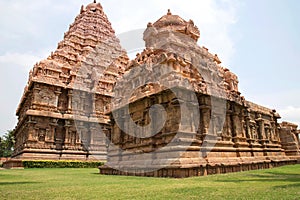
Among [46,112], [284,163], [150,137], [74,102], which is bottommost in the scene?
[284,163]

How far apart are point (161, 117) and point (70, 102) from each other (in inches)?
816

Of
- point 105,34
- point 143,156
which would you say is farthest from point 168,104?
point 105,34

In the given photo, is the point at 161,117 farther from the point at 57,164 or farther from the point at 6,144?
the point at 6,144

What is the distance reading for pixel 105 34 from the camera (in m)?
42.4

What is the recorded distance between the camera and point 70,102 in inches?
1204

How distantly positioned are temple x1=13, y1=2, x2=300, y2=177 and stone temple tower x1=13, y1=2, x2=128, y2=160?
12 cm

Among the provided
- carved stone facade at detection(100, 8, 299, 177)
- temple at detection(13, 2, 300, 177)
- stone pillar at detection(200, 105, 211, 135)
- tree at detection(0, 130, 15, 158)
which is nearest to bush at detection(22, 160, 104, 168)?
temple at detection(13, 2, 300, 177)

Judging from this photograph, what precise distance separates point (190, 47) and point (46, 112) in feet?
61.8

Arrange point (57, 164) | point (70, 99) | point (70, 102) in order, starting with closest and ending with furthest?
point (57, 164)
point (70, 102)
point (70, 99)

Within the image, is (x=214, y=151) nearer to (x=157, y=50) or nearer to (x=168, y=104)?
(x=168, y=104)

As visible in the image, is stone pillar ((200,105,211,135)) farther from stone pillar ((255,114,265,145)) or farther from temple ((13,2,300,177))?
stone pillar ((255,114,265,145))

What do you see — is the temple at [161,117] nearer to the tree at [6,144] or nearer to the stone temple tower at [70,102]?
the stone temple tower at [70,102]

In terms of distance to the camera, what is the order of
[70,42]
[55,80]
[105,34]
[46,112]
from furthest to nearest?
[105,34] < [70,42] < [55,80] < [46,112]

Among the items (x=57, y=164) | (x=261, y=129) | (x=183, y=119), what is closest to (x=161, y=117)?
(x=183, y=119)
